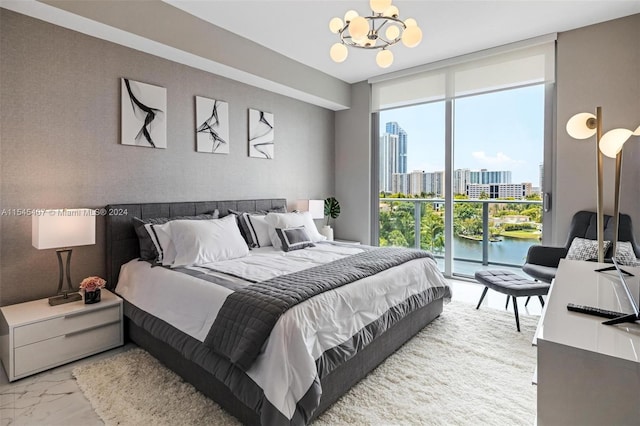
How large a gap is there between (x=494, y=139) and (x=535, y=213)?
41.8 inches

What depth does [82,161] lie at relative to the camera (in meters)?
2.85

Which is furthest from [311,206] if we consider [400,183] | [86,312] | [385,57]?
[86,312]

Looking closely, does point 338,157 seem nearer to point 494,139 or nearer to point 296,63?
point 296,63

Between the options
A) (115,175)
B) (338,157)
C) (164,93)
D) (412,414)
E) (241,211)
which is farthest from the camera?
(338,157)

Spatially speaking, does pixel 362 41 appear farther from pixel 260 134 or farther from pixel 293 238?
pixel 260 134

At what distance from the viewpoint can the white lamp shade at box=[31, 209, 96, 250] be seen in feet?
7.73

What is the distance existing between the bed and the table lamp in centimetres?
37

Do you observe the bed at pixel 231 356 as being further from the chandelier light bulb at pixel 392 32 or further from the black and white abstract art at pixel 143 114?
the chandelier light bulb at pixel 392 32

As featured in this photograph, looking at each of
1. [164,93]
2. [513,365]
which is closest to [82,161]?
[164,93]

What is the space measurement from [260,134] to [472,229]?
318 centimetres

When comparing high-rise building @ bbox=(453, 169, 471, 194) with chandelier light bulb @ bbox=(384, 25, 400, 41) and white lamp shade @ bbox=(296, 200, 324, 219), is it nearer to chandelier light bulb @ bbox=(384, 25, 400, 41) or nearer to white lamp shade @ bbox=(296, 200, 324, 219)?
white lamp shade @ bbox=(296, 200, 324, 219)

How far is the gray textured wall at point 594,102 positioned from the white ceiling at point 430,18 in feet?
0.63

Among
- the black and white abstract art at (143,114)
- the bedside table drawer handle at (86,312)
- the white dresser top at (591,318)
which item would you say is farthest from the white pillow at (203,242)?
the white dresser top at (591,318)

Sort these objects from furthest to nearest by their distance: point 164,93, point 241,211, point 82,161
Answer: point 241,211
point 164,93
point 82,161
